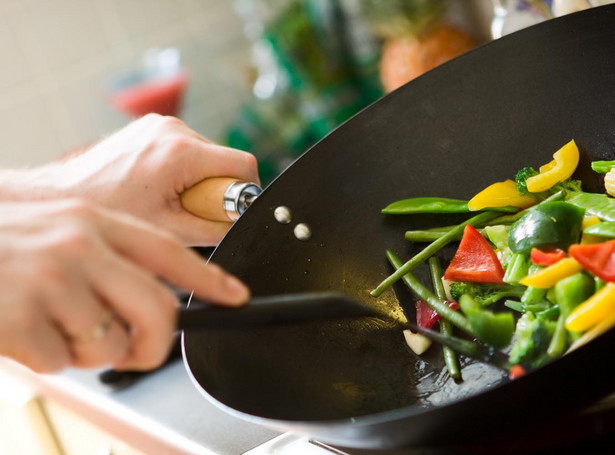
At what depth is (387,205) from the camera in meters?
1.14

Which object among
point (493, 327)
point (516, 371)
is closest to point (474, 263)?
point (493, 327)

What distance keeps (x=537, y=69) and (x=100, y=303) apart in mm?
770

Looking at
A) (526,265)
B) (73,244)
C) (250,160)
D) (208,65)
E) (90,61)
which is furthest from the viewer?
(208,65)

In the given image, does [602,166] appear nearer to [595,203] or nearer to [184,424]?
[595,203]

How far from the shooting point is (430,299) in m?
1.01

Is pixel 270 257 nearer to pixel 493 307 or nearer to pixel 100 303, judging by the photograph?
pixel 493 307

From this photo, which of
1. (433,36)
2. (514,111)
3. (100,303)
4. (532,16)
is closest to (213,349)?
(100,303)

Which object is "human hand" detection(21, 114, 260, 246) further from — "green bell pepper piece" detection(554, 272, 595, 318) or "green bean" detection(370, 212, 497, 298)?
"green bell pepper piece" detection(554, 272, 595, 318)

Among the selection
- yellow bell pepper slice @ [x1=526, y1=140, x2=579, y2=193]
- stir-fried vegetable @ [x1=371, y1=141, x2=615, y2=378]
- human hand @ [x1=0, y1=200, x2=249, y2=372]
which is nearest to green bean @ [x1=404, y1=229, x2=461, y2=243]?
stir-fried vegetable @ [x1=371, y1=141, x2=615, y2=378]

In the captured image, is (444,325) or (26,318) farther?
(444,325)

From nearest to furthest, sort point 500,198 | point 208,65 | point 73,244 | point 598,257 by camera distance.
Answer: point 73,244
point 598,257
point 500,198
point 208,65

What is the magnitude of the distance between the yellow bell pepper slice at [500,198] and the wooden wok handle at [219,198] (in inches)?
12.1

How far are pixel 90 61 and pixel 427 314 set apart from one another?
2589 mm

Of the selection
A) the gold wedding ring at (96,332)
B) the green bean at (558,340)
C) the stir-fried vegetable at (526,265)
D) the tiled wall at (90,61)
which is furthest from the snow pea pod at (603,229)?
the tiled wall at (90,61)
